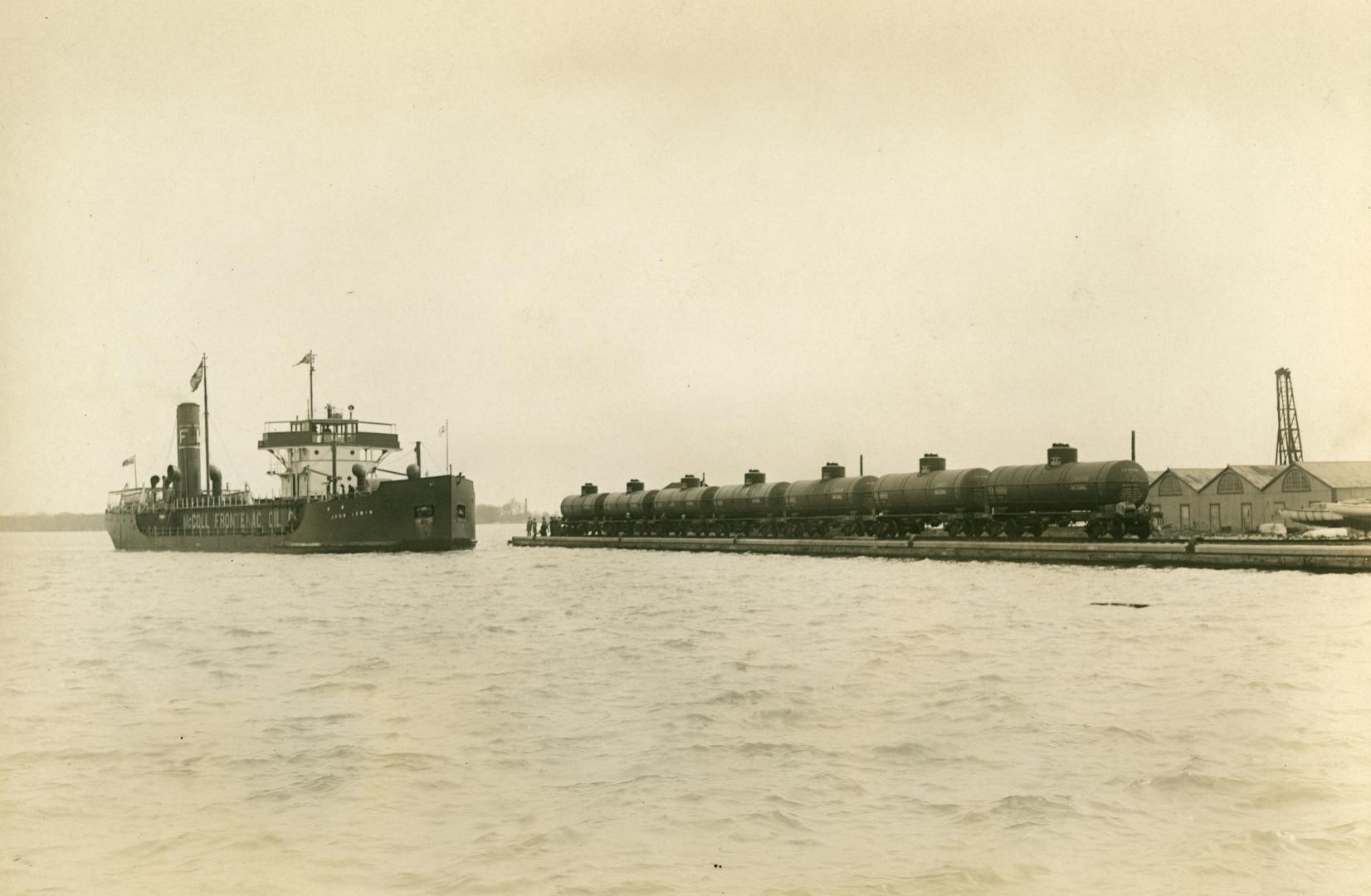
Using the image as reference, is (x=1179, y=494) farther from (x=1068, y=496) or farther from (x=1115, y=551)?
(x=1115, y=551)

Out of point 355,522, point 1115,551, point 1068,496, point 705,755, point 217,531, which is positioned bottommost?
point 705,755

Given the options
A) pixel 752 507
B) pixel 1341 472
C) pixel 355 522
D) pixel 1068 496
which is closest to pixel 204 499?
pixel 355 522

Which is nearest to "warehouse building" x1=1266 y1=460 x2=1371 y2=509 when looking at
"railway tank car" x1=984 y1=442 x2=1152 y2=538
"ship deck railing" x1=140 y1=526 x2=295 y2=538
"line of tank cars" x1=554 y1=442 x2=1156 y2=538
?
"line of tank cars" x1=554 y1=442 x2=1156 y2=538

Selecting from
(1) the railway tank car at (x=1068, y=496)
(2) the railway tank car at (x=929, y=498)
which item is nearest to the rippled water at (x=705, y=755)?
(1) the railway tank car at (x=1068, y=496)

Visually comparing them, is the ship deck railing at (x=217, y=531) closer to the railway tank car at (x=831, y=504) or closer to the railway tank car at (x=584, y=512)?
the railway tank car at (x=584, y=512)

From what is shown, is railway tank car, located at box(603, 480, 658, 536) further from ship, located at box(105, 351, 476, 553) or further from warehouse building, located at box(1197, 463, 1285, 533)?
warehouse building, located at box(1197, 463, 1285, 533)

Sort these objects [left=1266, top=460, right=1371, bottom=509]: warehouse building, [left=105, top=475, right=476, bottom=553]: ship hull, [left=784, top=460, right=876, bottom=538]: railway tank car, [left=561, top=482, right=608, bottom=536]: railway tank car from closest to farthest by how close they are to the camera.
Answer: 1. [left=784, top=460, right=876, bottom=538]: railway tank car
2. [left=105, top=475, right=476, bottom=553]: ship hull
3. [left=1266, top=460, right=1371, bottom=509]: warehouse building
4. [left=561, top=482, right=608, bottom=536]: railway tank car

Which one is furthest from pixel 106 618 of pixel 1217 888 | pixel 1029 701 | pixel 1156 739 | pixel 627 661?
pixel 1217 888
